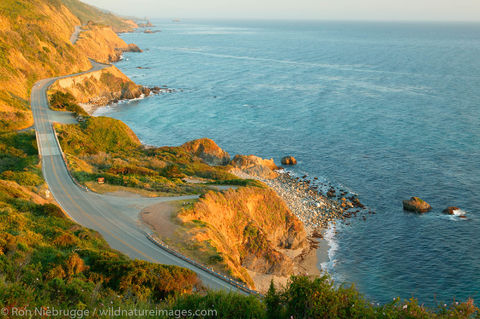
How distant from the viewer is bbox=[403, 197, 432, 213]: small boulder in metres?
49.2

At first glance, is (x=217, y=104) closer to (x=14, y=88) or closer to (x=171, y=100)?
(x=171, y=100)

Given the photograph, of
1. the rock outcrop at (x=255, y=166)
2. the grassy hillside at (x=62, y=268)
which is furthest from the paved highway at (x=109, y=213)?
the rock outcrop at (x=255, y=166)

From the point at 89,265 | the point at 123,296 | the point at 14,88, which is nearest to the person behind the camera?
the point at 123,296

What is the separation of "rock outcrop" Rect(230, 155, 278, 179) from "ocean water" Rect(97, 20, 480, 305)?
19.2ft

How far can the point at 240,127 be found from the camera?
8394cm

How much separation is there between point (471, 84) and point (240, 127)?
272ft

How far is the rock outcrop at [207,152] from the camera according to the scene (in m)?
63.7

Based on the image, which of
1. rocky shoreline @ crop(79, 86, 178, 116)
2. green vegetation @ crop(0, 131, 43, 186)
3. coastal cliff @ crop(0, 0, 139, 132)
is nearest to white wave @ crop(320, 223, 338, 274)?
green vegetation @ crop(0, 131, 43, 186)

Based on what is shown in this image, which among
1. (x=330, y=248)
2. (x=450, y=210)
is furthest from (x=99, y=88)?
(x=450, y=210)

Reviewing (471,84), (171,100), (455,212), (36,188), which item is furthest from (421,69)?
(36,188)

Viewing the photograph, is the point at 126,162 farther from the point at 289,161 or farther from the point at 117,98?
the point at 117,98

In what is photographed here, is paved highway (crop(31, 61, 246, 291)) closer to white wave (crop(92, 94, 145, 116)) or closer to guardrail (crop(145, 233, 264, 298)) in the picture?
guardrail (crop(145, 233, 264, 298))

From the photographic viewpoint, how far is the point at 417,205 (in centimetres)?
4922

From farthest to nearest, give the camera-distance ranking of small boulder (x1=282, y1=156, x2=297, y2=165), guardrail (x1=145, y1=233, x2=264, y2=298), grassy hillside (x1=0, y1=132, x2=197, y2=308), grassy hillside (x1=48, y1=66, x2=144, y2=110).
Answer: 1. grassy hillside (x1=48, y1=66, x2=144, y2=110)
2. small boulder (x1=282, y1=156, x2=297, y2=165)
3. guardrail (x1=145, y1=233, x2=264, y2=298)
4. grassy hillside (x1=0, y1=132, x2=197, y2=308)
